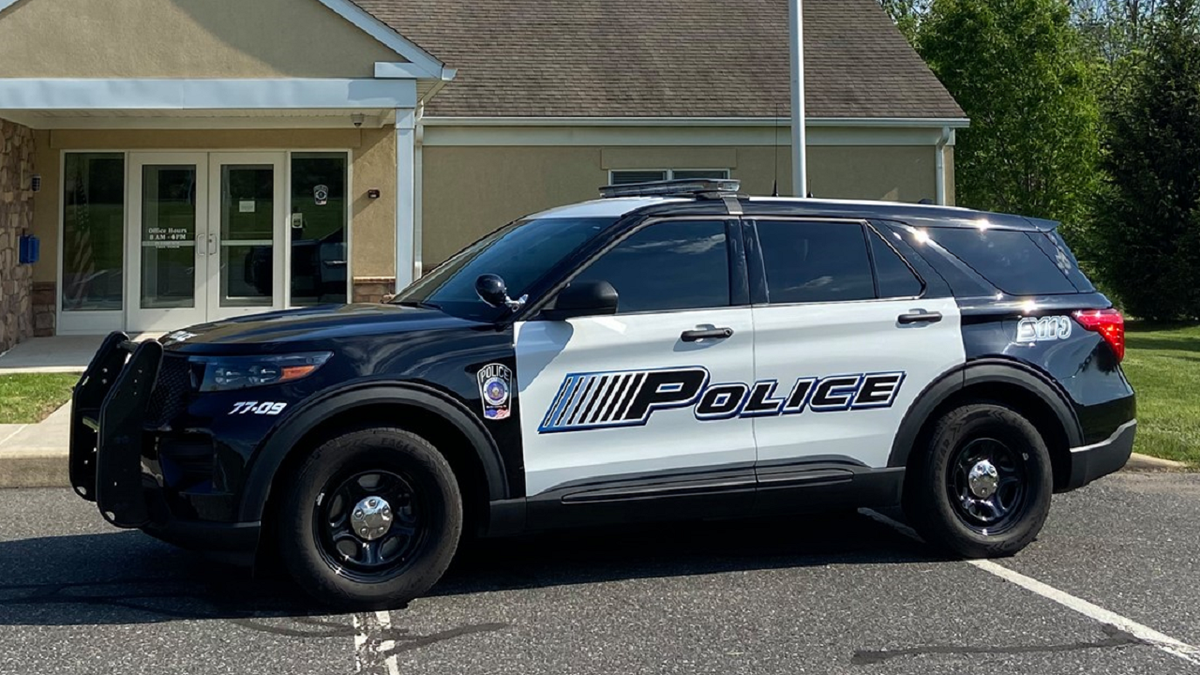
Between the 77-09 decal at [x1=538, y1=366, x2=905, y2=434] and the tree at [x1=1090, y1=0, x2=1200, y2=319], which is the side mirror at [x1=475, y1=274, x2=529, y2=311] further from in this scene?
the tree at [x1=1090, y1=0, x2=1200, y2=319]

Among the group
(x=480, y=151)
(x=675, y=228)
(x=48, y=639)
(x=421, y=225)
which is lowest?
(x=48, y=639)

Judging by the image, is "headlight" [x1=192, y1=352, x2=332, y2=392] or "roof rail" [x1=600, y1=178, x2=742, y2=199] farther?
"roof rail" [x1=600, y1=178, x2=742, y2=199]

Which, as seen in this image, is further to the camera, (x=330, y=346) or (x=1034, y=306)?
(x=1034, y=306)

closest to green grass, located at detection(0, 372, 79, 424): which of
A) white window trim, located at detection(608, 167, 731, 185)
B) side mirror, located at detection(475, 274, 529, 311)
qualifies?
side mirror, located at detection(475, 274, 529, 311)

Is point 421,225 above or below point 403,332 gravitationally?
above

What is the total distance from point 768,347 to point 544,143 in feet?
38.8

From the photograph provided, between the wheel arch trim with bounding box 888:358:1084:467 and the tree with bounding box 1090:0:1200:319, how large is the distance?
644 inches

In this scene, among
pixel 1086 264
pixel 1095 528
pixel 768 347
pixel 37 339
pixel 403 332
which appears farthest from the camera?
pixel 1086 264

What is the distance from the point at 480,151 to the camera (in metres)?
16.8

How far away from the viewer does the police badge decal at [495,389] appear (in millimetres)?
5059

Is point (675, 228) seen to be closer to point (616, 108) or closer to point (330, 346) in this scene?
point (330, 346)

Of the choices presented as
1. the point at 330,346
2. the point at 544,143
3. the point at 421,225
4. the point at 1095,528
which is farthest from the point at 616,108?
the point at 330,346

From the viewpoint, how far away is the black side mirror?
16.7 ft

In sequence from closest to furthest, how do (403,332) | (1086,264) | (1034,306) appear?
(403,332)
(1034,306)
(1086,264)
